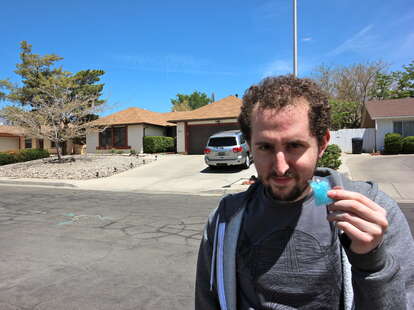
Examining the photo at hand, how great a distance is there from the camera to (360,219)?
0.89 meters

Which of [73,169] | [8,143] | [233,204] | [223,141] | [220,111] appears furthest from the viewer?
[8,143]

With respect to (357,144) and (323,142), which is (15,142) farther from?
(323,142)

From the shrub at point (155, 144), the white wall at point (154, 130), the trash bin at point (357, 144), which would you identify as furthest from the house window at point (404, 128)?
the white wall at point (154, 130)

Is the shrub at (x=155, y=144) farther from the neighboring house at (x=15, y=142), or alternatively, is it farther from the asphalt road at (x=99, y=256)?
the asphalt road at (x=99, y=256)

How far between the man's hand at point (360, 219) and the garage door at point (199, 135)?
80.7ft

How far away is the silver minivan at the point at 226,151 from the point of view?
49.8ft

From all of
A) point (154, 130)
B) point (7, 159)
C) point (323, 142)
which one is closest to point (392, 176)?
point (323, 142)

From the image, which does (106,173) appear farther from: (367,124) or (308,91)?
(367,124)

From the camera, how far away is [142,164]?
20188mm

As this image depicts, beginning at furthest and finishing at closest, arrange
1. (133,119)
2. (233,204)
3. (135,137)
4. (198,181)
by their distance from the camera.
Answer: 1. (133,119)
2. (135,137)
3. (198,181)
4. (233,204)

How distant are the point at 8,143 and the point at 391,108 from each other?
134 ft

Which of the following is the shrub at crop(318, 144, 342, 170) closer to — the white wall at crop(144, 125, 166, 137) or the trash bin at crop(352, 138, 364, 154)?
the trash bin at crop(352, 138, 364, 154)

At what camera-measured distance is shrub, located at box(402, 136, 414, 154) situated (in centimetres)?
2088

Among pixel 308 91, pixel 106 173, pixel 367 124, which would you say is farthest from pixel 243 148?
pixel 367 124
